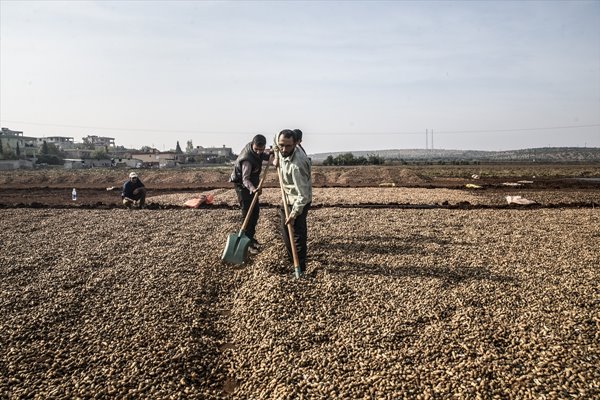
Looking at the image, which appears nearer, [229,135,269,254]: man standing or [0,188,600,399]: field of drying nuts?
[0,188,600,399]: field of drying nuts

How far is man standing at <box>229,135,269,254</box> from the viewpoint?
23.3 feet

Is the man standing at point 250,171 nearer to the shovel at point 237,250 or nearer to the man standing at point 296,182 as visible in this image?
the shovel at point 237,250

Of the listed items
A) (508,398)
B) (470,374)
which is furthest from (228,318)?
(508,398)

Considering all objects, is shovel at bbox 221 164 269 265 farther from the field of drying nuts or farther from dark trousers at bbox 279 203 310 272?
dark trousers at bbox 279 203 310 272

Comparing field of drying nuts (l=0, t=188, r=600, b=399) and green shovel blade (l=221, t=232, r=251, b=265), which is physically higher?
green shovel blade (l=221, t=232, r=251, b=265)

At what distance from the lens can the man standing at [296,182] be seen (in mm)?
5781

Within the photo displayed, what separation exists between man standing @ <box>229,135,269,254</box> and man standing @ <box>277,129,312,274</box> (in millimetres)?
992

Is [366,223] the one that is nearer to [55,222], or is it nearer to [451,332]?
[451,332]

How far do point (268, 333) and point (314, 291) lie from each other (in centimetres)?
116

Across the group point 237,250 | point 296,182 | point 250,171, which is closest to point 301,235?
point 296,182

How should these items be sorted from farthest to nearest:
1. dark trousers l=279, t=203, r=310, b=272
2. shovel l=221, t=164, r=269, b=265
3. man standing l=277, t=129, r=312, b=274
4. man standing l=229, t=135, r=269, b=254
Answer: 1. man standing l=229, t=135, r=269, b=254
2. shovel l=221, t=164, r=269, b=265
3. dark trousers l=279, t=203, r=310, b=272
4. man standing l=277, t=129, r=312, b=274

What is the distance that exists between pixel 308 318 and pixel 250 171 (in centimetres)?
315

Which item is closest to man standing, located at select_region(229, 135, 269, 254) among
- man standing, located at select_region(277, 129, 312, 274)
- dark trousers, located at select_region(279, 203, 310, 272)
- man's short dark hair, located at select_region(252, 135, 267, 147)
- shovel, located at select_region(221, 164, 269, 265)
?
man's short dark hair, located at select_region(252, 135, 267, 147)

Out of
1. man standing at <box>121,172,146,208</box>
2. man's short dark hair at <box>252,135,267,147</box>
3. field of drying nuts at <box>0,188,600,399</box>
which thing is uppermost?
man's short dark hair at <box>252,135,267,147</box>
